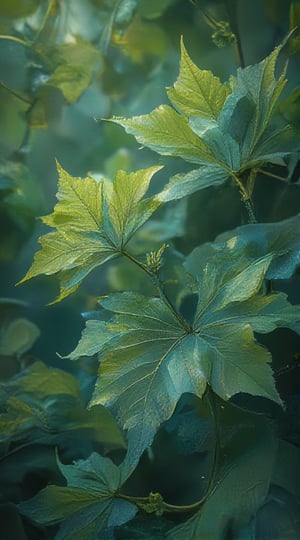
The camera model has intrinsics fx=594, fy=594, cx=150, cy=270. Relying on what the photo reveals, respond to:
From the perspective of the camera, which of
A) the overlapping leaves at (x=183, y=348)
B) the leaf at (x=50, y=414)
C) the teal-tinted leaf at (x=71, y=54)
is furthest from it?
the teal-tinted leaf at (x=71, y=54)

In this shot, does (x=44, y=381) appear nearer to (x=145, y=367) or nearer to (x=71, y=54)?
(x=145, y=367)

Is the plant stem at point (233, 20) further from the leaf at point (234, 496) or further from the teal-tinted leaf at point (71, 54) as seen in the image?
the leaf at point (234, 496)

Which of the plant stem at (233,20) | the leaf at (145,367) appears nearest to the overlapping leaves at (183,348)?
the leaf at (145,367)

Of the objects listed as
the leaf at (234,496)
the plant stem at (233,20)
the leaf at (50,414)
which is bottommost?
the leaf at (234,496)

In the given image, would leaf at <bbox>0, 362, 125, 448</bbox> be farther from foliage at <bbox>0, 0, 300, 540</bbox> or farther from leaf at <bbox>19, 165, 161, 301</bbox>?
leaf at <bbox>19, 165, 161, 301</bbox>

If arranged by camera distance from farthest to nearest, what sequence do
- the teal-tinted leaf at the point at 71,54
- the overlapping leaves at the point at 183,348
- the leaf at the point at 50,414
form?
the teal-tinted leaf at the point at 71,54 → the leaf at the point at 50,414 → the overlapping leaves at the point at 183,348

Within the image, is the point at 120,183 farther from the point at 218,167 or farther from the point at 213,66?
the point at 213,66

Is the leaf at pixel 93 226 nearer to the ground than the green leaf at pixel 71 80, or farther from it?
nearer to the ground

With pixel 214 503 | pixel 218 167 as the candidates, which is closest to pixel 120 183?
pixel 218 167

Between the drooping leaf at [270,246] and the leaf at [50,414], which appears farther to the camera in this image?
the leaf at [50,414]
